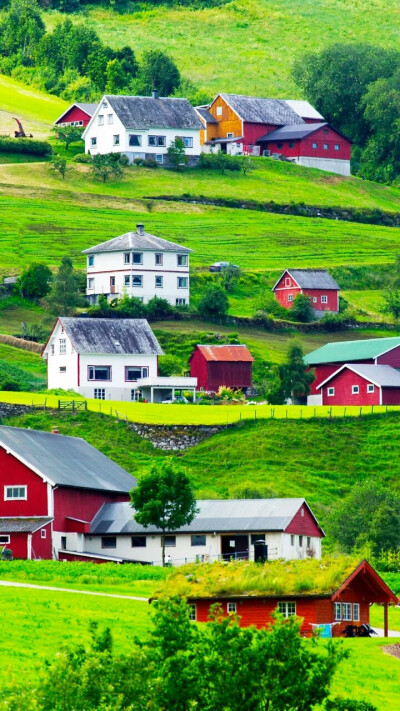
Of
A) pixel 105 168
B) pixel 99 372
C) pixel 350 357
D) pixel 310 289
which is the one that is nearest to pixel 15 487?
pixel 99 372

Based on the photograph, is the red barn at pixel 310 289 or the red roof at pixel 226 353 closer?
the red roof at pixel 226 353

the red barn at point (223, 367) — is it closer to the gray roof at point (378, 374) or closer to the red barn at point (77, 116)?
the gray roof at point (378, 374)

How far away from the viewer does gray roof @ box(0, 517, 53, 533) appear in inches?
2334

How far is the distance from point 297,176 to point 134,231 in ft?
102

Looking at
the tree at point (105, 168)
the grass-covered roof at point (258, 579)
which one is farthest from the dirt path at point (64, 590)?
the tree at point (105, 168)

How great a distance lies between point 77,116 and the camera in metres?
157

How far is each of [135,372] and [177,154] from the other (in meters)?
52.2

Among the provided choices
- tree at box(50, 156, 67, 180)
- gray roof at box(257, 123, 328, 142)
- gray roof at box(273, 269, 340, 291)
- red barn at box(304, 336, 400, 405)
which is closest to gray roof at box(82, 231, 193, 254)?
gray roof at box(273, 269, 340, 291)

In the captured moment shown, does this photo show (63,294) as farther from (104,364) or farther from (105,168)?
(105,168)

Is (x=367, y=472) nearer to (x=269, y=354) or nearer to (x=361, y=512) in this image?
(x=361, y=512)

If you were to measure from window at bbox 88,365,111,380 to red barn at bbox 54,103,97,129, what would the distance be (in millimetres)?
61969

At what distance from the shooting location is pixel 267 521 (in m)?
61.9

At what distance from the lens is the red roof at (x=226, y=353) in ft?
319

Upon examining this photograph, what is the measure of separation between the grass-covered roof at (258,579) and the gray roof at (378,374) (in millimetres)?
47739
